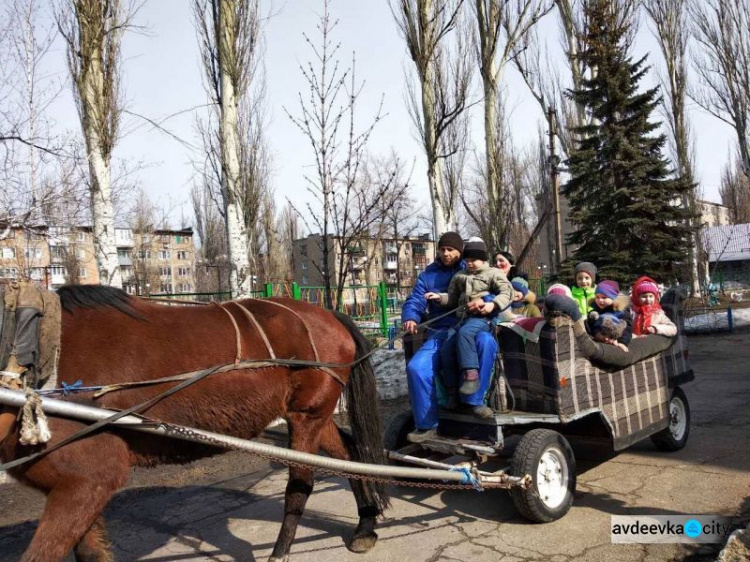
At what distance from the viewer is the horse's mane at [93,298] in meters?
3.02

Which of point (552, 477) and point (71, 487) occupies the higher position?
point (71, 487)

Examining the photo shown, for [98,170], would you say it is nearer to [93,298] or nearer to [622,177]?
[93,298]

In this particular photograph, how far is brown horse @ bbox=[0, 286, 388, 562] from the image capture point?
2.58 meters

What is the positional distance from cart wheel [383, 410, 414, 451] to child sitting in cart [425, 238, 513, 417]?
23.2 inches

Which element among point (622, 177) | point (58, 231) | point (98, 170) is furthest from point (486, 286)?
point (622, 177)

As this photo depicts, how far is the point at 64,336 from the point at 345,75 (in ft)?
19.3

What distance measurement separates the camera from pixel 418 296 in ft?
14.8

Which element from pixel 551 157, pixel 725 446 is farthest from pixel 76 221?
pixel 551 157

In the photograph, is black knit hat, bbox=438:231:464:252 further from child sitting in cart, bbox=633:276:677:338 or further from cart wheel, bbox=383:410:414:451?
child sitting in cart, bbox=633:276:677:338

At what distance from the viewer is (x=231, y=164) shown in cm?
895

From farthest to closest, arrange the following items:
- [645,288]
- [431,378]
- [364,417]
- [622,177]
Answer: [622,177] → [645,288] → [431,378] → [364,417]

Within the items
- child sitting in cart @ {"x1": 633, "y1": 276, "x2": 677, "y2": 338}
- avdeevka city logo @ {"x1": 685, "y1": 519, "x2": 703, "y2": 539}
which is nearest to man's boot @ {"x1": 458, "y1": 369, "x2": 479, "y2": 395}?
avdeevka city logo @ {"x1": 685, "y1": 519, "x2": 703, "y2": 539}

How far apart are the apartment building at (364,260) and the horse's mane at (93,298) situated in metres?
4.33

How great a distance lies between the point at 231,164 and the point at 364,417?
6.13 meters
